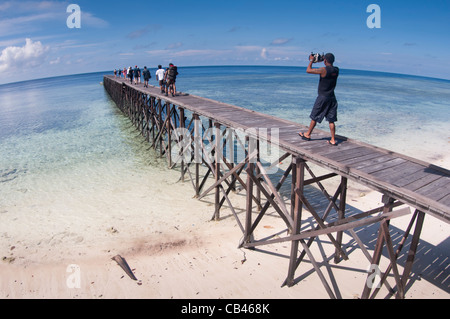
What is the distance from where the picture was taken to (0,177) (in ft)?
38.3

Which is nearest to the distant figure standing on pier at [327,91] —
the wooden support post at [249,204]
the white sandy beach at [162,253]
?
the wooden support post at [249,204]

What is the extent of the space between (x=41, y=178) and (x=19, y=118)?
68.5ft

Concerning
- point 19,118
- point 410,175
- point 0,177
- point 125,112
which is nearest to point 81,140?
point 0,177

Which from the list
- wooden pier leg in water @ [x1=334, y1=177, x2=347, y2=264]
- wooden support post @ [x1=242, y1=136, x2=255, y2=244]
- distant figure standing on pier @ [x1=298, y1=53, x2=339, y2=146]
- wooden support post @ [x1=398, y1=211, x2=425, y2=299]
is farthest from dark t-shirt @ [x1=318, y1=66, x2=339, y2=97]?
wooden support post @ [x1=398, y1=211, x2=425, y2=299]

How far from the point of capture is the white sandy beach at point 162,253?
553cm

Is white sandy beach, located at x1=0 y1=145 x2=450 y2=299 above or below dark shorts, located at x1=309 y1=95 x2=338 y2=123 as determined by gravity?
below

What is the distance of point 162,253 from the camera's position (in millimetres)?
6703

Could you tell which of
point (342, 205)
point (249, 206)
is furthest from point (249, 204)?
point (342, 205)

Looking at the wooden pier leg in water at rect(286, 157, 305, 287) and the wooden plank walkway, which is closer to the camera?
the wooden plank walkway

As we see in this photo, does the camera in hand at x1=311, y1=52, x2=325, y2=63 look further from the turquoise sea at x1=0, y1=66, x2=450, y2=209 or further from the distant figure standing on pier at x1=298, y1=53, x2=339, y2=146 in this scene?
the turquoise sea at x1=0, y1=66, x2=450, y2=209

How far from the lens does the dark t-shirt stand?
518 cm

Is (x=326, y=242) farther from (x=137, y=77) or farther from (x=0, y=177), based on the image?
(x=137, y=77)

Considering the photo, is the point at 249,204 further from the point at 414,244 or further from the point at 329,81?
the point at 414,244

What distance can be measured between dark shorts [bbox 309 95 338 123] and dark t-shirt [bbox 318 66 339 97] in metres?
0.10
